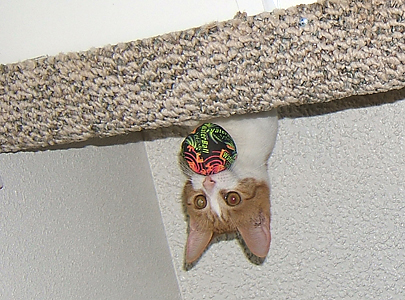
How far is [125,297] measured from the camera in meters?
1.22

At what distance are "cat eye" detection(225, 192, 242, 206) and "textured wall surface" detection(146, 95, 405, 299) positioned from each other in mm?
309

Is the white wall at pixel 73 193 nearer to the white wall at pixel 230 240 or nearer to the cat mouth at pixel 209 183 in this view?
the white wall at pixel 230 240

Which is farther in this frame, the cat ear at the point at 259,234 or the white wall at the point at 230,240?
the cat ear at the point at 259,234

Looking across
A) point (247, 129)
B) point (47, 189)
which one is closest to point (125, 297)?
point (47, 189)

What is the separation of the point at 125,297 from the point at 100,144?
0.42 metres

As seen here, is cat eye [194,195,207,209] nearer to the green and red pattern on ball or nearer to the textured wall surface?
the green and red pattern on ball

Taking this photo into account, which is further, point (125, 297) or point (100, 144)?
point (100, 144)

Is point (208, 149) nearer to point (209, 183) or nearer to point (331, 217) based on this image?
point (209, 183)

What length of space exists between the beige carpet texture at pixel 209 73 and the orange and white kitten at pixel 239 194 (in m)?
0.36

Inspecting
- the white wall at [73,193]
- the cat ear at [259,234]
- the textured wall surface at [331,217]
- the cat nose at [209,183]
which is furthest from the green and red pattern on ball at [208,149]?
the textured wall surface at [331,217]

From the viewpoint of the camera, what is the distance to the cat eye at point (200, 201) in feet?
3.99

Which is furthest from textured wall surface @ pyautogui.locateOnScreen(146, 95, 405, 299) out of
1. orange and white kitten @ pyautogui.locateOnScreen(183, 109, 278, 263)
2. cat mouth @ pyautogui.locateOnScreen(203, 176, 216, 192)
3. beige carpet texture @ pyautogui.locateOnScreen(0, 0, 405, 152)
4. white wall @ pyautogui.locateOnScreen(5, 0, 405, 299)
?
beige carpet texture @ pyautogui.locateOnScreen(0, 0, 405, 152)

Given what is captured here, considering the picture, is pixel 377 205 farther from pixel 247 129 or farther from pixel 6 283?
pixel 6 283

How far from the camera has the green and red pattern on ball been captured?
42.2 inches
